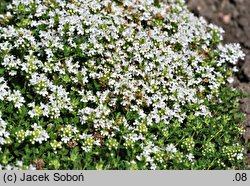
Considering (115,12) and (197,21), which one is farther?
(197,21)

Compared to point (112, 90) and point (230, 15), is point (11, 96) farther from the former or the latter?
point (230, 15)

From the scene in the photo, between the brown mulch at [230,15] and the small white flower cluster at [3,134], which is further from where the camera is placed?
the brown mulch at [230,15]

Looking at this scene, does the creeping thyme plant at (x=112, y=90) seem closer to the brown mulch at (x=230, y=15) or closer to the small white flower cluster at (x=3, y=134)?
the small white flower cluster at (x=3, y=134)

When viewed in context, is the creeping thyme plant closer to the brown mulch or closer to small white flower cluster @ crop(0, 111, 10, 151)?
small white flower cluster @ crop(0, 111, 10, 151)

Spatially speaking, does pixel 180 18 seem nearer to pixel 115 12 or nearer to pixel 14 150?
pixel 115 12

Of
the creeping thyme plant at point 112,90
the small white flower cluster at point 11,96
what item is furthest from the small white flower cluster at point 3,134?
the small white flower cluster at point 11,96

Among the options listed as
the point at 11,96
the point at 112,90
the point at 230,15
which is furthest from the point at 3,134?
the point at 230,15
